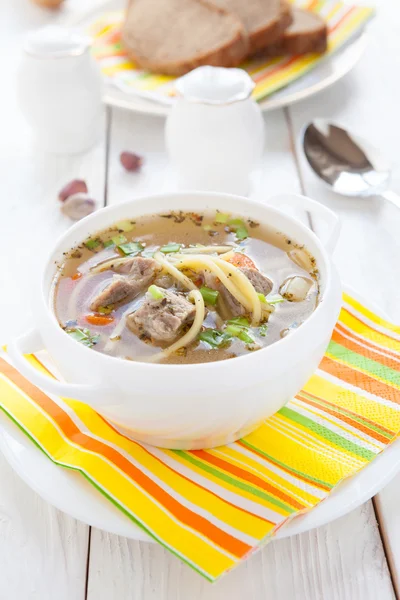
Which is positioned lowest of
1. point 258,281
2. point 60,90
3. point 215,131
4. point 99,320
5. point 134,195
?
point 134,195

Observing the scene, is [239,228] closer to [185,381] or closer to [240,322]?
[240,322]

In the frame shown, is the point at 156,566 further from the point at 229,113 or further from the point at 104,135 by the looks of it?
the point at 104,135

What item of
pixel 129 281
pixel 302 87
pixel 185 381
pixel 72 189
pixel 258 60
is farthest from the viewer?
pixel 258 60

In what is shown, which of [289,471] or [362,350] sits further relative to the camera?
[362,350]

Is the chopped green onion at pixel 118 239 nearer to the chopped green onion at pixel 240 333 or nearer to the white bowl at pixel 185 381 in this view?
the white bowl at pixel 185 381

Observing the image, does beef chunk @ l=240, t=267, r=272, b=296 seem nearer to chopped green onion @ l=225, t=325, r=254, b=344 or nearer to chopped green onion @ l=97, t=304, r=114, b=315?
chopped green onion @ l=225, t=325, r=254, b=344

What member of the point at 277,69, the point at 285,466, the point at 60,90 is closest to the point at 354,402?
the point at 285,466

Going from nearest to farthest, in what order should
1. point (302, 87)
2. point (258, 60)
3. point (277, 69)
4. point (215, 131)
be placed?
point (215, 131)
point (302, 87)
point (277, 69)
point (258, 60)

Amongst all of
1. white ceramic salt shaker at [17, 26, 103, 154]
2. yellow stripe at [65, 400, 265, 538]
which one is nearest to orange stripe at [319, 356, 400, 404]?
yellow stripe at [65, 400, 265, 538]
